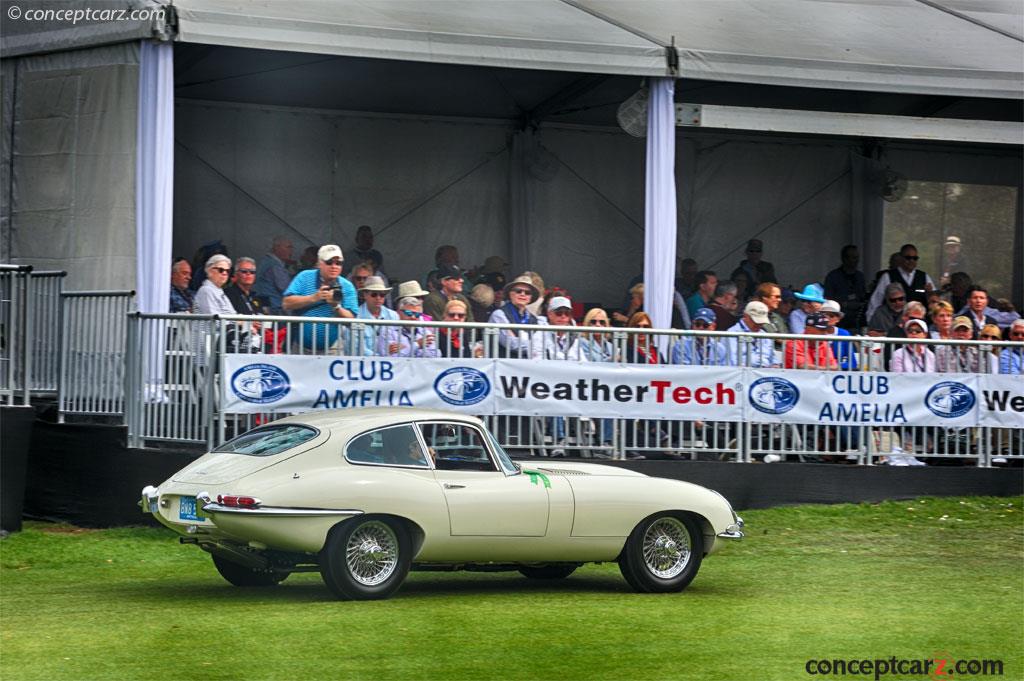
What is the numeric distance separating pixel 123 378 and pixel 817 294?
24.9ft

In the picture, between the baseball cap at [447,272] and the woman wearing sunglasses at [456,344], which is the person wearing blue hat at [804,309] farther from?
the woman wearing sunglasses at [456,344]

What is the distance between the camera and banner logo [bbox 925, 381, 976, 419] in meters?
14.8

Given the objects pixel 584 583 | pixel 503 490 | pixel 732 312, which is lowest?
pixel 584 583

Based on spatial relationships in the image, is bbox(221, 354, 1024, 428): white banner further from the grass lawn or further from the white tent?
the white tent

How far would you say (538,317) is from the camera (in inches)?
584

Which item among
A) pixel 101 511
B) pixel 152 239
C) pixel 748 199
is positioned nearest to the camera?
pixel 101 511

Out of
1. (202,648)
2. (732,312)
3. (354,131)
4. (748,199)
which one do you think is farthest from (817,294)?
(202,648)

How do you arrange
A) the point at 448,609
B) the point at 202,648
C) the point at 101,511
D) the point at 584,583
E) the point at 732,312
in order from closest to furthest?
the point at 202,648
the point at 448,609
the point at 584,583
the point at 101,511
the point at 732,312

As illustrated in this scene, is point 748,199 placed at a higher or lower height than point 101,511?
higher

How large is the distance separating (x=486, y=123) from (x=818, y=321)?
656 cm

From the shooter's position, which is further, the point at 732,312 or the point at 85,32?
the point at 732,312

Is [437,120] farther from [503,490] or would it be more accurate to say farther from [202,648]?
[202,648]

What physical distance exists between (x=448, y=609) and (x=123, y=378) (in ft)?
16.7

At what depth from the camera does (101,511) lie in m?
13.2
